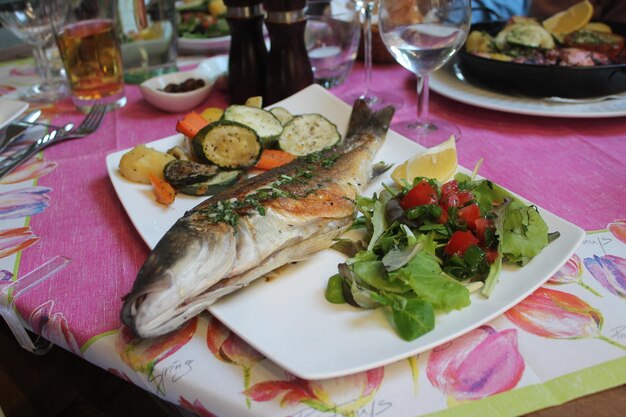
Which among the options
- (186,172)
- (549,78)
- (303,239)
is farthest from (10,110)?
(549,78)

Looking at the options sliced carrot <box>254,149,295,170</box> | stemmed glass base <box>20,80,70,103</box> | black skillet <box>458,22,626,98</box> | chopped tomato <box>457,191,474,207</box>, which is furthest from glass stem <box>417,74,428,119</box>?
stemmed glass base <box>20,80,70,103</box>

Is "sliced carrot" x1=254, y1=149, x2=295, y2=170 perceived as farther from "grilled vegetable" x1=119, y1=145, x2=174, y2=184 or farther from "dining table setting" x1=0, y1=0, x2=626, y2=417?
"grilled vegetable" x1=119, y1=145, x2=174, y2=184

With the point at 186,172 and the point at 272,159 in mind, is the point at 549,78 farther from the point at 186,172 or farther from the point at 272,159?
the point at 186,172

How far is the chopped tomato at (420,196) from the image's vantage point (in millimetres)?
1285

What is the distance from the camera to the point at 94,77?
2.30 m

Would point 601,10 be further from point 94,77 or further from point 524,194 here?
point 94,77

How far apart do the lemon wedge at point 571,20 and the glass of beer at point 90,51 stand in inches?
75.8

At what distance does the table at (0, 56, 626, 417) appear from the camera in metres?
0.95

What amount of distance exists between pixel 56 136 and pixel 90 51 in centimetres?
41

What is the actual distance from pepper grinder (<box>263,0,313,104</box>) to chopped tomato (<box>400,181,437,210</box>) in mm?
1040

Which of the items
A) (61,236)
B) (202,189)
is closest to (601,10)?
(202,189)

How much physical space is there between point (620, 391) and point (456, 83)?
62.5 inches

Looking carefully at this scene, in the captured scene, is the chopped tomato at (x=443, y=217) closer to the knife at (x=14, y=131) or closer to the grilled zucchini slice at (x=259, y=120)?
the grilled zucchini slice at (x=259, y=120)

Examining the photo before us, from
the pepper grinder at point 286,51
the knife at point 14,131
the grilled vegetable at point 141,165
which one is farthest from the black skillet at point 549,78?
the knife at point 14,131
